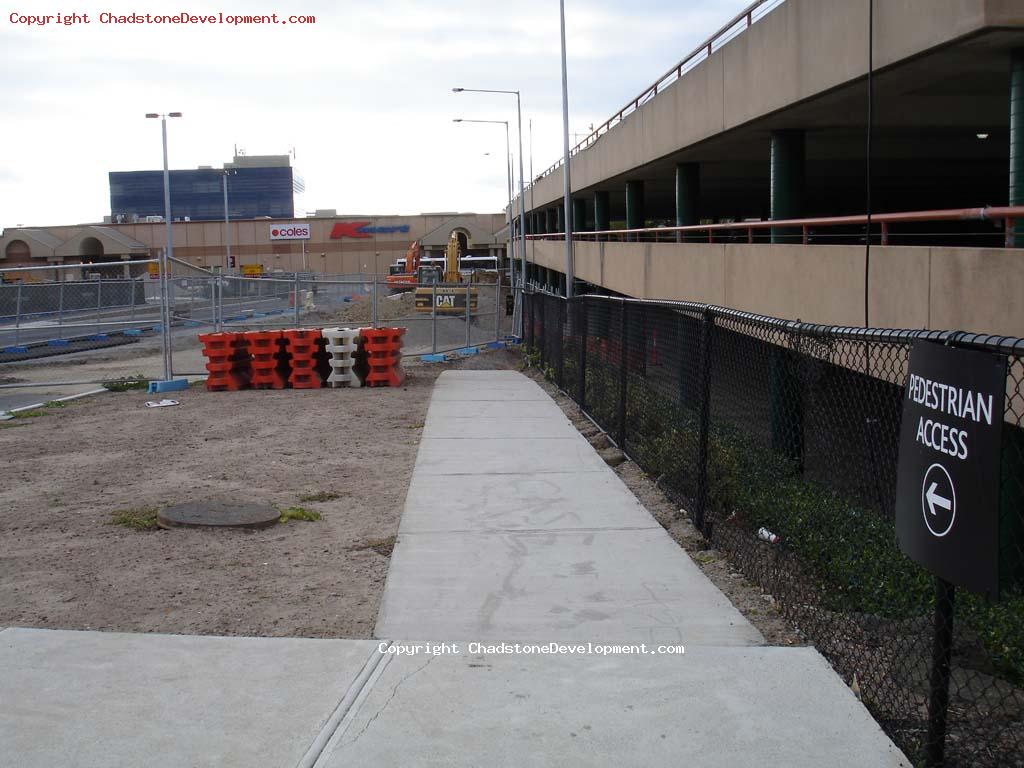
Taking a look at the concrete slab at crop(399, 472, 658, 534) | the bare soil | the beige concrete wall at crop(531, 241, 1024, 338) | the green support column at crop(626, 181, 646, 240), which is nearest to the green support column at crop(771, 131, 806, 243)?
the beige concrete wall at crop(531, 241, 1024, 338)

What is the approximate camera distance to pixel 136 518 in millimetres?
8391

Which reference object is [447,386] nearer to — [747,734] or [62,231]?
[747,734]

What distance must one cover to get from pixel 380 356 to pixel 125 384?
4.58 meters

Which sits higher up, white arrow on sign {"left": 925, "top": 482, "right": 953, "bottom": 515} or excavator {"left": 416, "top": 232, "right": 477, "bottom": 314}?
excavator {"left": 416, "top": 232, "right": 477, "bottom": 314}

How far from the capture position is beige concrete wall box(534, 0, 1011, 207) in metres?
9.62

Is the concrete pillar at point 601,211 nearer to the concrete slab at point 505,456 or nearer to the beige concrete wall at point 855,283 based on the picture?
the beige concrete wall at point 855,283

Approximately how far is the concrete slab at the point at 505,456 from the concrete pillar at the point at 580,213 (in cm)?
3498

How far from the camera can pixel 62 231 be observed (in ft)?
286

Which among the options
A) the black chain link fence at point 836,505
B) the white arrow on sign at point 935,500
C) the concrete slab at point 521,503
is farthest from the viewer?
the concrete slab at point 521,503

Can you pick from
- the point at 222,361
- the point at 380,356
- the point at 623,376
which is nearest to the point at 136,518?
the point at 623,376

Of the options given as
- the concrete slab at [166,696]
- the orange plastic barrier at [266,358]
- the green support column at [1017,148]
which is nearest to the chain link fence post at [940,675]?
the concrete slab at [166,696]

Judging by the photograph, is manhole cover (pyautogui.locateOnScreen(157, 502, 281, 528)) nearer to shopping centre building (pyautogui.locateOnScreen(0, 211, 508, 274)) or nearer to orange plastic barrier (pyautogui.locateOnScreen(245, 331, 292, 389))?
orange plastic barrier (pyautogui.locateOnScreen(245, 331, 292, 389))

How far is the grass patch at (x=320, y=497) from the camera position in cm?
933

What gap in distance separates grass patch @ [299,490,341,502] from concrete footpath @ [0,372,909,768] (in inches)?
89.9
